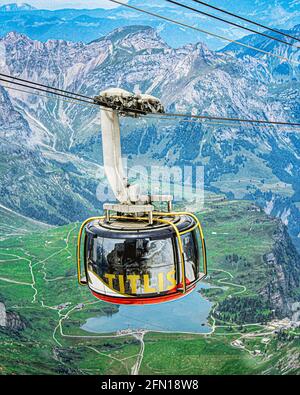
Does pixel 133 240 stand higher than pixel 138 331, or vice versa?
pixel 133 240

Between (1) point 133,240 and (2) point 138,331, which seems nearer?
(1) point 133,240

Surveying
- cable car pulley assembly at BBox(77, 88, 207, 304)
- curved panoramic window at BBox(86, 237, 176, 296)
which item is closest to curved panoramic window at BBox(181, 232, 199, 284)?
cable car pulley assembly at BBox(77, 88, 207, 304)

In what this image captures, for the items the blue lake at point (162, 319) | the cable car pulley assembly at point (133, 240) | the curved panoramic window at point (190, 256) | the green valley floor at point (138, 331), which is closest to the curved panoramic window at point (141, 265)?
the cable car pulley assembly at point (133, 240)

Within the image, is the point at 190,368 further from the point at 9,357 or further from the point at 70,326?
the point at 9,357

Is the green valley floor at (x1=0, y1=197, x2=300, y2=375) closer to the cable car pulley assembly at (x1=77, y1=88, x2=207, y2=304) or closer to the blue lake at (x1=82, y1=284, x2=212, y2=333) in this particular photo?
the blue lake at (x1=82, y1=284, x2=212, y2=333)

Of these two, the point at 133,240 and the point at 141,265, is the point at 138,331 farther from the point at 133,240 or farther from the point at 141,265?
the point at 133,240

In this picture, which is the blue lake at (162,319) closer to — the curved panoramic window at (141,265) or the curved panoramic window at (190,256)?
the curved panoramic window at (190,256)

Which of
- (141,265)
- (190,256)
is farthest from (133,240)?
(190,256)
